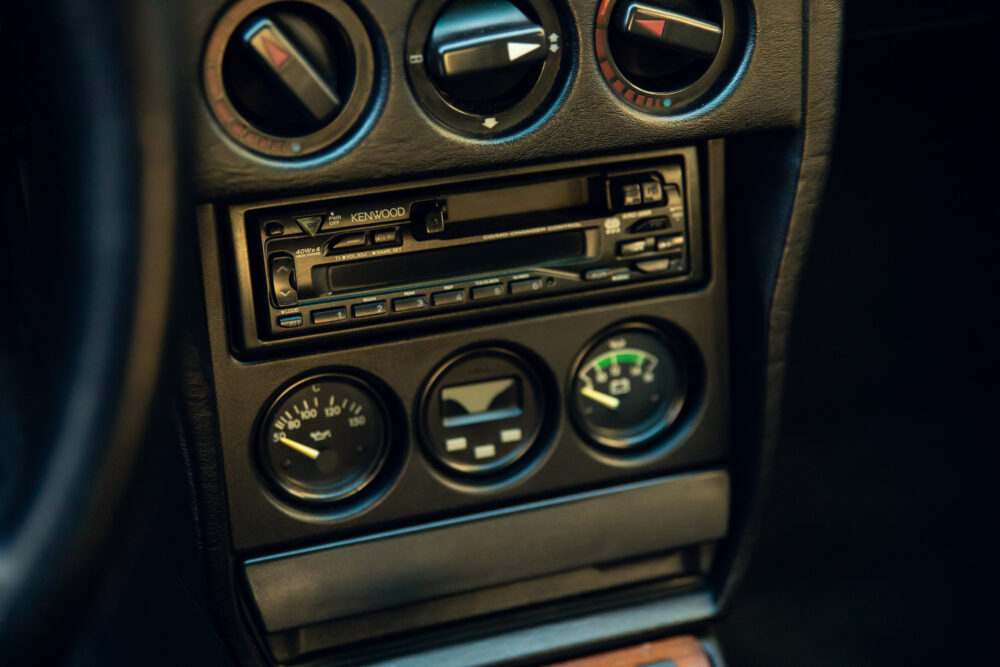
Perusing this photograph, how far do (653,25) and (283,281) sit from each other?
412 millimetres

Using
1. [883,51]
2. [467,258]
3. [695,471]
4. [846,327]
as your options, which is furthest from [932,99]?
[467,258]

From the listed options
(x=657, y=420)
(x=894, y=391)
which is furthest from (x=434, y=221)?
(x=894, y=391)

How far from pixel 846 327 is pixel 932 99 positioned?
1.16ft

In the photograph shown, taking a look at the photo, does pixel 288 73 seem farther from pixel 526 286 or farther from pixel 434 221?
pixel 526 286

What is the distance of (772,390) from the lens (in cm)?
115

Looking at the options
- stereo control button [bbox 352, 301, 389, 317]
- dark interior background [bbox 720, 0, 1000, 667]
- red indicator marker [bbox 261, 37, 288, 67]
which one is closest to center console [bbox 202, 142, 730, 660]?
stereo control button [bbox 352, 301, 389, 317]

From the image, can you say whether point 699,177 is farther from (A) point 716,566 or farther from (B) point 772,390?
(A) point 716,566

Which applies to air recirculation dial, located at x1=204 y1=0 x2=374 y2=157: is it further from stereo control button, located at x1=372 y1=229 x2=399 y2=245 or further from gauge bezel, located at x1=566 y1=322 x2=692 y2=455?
gauge bezel, located at x1=566 y1=322 x2=692 y2=455

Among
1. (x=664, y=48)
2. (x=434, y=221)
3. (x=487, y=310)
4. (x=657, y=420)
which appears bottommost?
(x=657, y=420)

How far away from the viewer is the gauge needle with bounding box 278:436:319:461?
103 cm

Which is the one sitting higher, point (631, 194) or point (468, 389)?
point (631, 194)

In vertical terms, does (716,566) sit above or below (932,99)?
below

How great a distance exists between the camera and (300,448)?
104 cm

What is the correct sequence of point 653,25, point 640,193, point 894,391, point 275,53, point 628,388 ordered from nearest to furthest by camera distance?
1. point 275,53
2. point 653,25
3. point 640,193
4. point 628,388
5. point 894,391
